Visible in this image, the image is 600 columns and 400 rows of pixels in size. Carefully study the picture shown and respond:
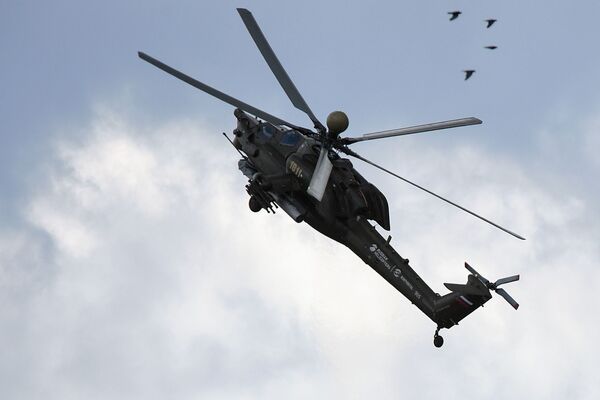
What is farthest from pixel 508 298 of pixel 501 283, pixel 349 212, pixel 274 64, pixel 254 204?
pixel 274 64

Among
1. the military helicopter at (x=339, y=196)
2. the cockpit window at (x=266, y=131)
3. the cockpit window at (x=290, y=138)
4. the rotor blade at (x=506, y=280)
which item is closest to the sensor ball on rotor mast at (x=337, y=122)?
the military helicopter at (x=339, y=196)

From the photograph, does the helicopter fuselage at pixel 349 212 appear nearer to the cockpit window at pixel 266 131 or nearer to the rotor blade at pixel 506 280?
the rotor blade at pixel 506 280

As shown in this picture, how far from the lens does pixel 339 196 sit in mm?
43375

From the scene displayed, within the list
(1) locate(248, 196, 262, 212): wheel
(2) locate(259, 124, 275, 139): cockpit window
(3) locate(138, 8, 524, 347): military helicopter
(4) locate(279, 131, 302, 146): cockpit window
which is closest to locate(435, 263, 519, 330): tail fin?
(3) locate(138, 8, 524, 347): military helicopter

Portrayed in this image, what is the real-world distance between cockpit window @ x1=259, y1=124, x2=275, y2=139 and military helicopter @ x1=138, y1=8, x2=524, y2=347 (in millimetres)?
1154

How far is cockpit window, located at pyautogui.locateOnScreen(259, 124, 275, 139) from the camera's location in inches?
1829

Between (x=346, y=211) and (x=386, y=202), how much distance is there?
196 cm

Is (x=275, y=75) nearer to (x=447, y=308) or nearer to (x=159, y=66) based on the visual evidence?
(x=159, y=66)

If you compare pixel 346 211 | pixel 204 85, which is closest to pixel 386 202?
pixel 346 211

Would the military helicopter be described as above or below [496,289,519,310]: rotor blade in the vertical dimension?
above

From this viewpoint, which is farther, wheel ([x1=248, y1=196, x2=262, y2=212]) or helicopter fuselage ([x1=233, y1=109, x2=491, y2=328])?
wheel ([x1=248, y1=196, x2=262, y2=212])

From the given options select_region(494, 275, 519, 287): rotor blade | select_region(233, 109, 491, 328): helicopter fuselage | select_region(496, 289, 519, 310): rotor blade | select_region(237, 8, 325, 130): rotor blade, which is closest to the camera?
select_region(496, 289, 519, 310): rotor blade

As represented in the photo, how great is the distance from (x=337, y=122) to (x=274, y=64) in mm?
4749

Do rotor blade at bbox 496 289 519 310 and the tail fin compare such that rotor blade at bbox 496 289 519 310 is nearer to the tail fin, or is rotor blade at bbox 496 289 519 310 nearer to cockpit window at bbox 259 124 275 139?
the tail fin
